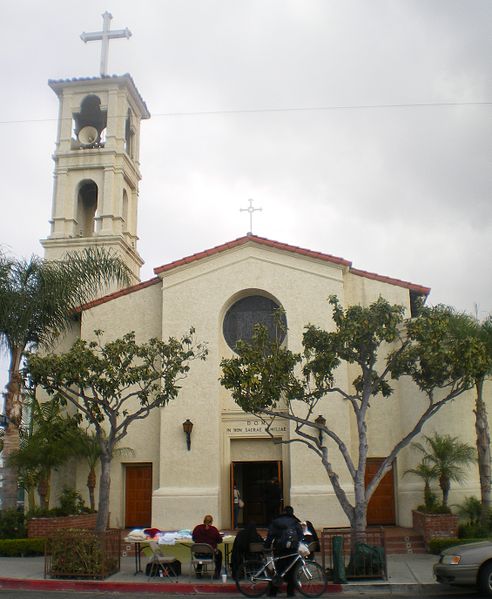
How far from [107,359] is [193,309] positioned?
19.1 ft

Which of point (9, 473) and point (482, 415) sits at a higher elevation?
point (482, 415)

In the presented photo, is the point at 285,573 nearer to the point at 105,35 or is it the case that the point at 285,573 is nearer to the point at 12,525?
the point at 12,525

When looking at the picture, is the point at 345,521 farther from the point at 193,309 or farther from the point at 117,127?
the point at 117,127

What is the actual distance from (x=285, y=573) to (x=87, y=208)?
2271 centimetres

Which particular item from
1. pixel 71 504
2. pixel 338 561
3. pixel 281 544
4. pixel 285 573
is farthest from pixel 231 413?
pixel 285 573

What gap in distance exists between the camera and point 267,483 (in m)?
21.3

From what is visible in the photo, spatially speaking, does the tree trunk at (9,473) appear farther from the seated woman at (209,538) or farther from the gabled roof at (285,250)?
the seated woman at (209,538)

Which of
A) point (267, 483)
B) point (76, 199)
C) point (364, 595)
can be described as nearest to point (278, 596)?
point (364, 595)

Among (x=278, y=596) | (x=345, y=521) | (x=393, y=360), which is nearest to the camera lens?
(x=278, y=596)

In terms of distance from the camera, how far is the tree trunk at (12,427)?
18156 mm

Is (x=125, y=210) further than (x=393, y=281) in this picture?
Yes

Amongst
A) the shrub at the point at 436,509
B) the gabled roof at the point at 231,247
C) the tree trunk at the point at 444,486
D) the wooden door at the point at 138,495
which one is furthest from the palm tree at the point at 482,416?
the wooden door at the point at 138,495

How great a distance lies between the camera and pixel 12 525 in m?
17.9

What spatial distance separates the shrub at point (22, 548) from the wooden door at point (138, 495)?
4.29 m
